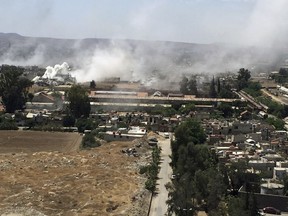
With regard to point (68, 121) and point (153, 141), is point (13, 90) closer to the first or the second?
point (68, 121)

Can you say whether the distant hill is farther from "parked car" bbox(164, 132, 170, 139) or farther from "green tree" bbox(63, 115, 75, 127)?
"parked car" bbox(164, 132, 170, 139)

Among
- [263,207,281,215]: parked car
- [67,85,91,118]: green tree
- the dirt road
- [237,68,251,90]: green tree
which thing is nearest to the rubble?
the dirt road

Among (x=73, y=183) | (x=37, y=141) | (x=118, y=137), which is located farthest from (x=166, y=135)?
(x=73, y=183)

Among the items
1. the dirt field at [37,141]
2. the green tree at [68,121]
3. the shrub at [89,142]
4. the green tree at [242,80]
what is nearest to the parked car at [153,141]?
the shrub at [89,142]

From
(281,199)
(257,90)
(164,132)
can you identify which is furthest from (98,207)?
(257,90)

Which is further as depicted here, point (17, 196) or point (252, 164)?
point (252, 164)

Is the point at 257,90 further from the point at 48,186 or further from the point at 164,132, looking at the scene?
the point at 48,186
